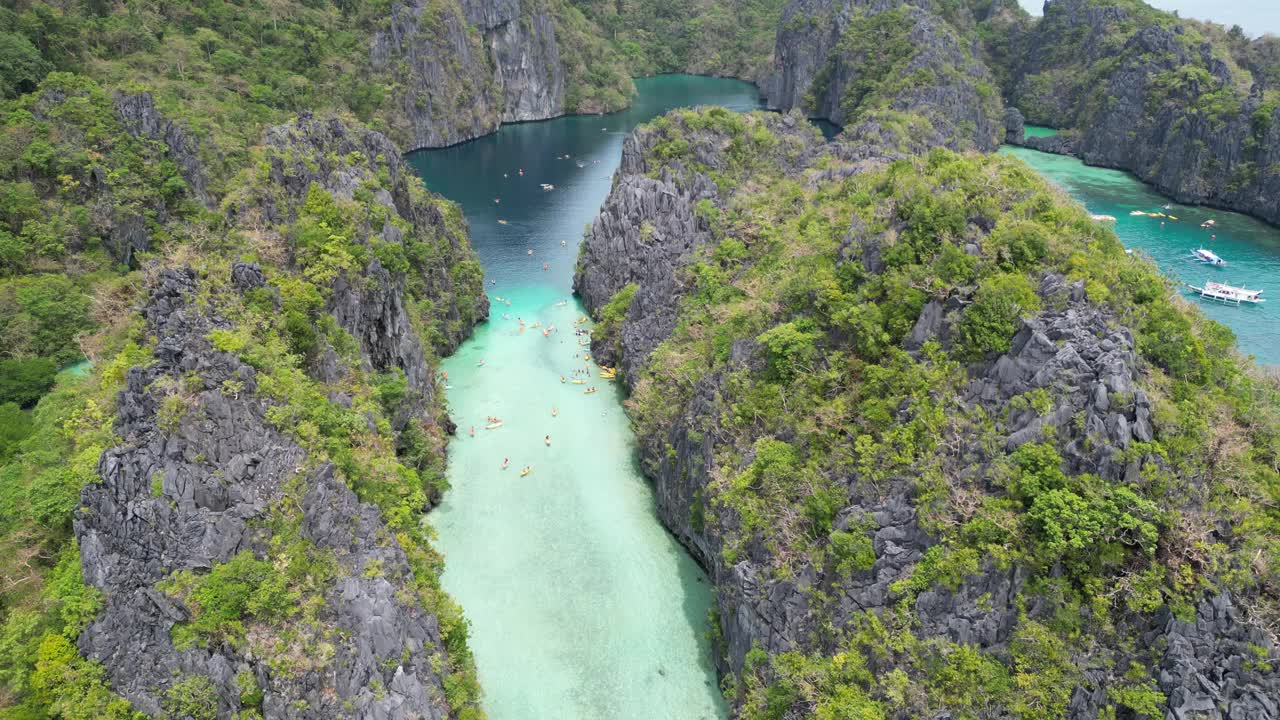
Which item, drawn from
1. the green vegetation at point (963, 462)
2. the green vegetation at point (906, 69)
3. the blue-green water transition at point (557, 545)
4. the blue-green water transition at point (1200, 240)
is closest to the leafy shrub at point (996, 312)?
the green vegetation at point (963, 462)

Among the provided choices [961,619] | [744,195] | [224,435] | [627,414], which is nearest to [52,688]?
[224,435]

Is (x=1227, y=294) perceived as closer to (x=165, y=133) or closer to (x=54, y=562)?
(x=54, y=562)

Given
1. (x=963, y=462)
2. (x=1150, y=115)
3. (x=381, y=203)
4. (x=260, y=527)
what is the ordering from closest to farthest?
(x=963, y=462) < (x=260, y=527) < (x=381, y=203) < (x=1150, y=115)

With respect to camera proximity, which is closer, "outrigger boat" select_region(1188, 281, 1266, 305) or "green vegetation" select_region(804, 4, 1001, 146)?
"outrigger boat" select_region(1188, 281, 1266, 305)

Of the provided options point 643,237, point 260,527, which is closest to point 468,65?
point 643,237

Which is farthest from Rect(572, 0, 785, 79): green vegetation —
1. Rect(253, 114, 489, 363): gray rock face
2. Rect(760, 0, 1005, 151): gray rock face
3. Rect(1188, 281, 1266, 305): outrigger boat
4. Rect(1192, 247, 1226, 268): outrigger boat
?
Rect(253, 114, 489, 363): gray rock face

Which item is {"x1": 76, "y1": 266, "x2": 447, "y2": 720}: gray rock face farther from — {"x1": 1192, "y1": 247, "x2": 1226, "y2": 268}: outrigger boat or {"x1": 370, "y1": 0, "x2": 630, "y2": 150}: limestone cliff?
{"x1": 370, "y1": 0, "x2": 630, "y2": 150}: limestone cliff
